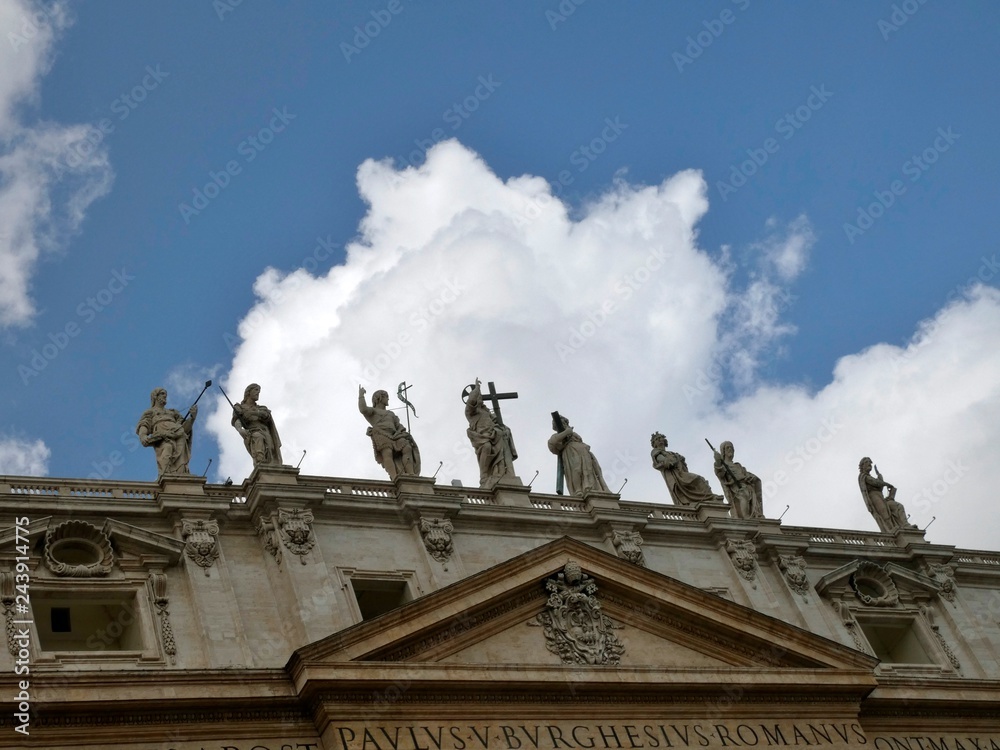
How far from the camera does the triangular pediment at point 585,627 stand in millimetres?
25016

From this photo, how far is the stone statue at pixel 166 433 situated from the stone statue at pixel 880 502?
1873cm

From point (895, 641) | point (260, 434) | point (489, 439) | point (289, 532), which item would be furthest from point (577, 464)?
point (895, 641)

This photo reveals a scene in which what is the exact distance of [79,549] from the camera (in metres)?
24.8

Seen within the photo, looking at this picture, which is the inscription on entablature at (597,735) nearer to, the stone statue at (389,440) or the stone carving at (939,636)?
the stone carving at (939,636)

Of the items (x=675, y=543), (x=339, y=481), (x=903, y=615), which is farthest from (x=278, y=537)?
(x=903, y=615)

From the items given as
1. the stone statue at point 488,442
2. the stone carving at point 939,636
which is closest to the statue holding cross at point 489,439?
the stone statue at point 488,442

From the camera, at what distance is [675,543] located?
3133 centimetres

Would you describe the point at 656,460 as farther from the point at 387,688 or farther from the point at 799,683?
the point at 387,688

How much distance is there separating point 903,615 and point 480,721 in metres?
13.4

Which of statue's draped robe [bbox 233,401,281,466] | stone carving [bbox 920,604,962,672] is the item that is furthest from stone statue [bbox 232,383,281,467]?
stone carving [bbox 920,604,962,672]

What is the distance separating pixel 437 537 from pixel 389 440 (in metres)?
2.97

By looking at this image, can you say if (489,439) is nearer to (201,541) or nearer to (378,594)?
(378,594)

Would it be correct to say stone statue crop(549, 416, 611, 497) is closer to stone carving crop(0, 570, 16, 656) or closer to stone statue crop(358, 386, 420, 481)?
stone statue crop(358, 386, 420, 481)

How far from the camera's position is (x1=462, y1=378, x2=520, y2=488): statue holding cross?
30.8 metres
